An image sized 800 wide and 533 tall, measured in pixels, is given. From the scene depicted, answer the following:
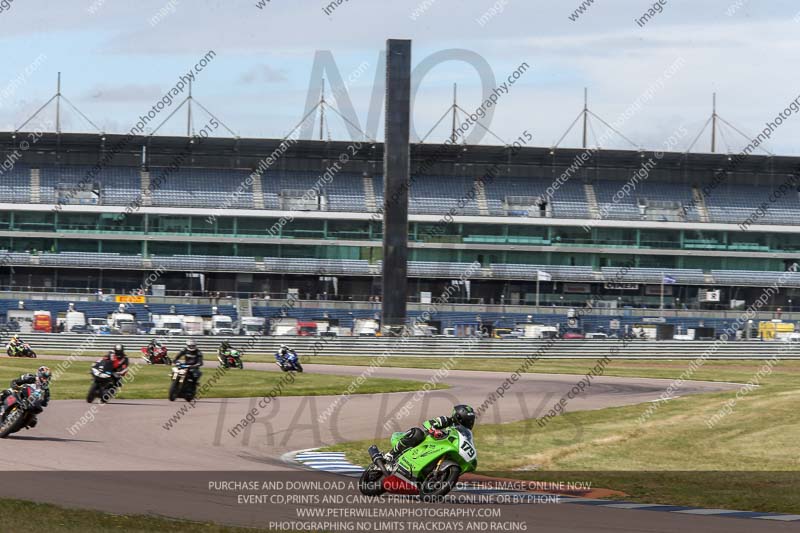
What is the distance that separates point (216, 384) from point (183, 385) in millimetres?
5889

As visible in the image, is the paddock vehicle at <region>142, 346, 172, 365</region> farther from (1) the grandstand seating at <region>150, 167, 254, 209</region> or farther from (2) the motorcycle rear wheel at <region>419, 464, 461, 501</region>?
(1) the grandstand seating at <region>150, 167, 254, 209</region>

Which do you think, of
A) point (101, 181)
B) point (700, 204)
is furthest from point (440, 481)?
point (700, 204)

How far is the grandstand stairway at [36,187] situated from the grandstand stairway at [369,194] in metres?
24.7

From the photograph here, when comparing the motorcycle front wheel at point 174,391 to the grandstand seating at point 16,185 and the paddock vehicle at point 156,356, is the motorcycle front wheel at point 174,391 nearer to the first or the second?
the paddock vehicle at point 156,356

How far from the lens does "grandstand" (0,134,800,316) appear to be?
8381 cm

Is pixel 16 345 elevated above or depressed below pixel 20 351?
above

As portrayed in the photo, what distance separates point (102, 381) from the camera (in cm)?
3012

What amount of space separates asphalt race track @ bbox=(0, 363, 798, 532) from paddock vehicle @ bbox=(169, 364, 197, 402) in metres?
0.58

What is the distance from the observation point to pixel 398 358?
57.9m

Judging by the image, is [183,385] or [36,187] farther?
[36,187]

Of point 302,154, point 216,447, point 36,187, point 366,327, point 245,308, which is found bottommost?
point 216,447

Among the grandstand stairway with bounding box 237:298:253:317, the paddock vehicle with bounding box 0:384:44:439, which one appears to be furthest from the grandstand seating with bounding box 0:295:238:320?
the paddock vehicle with bounding box 0:384:44:439

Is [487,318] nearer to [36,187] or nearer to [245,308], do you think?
[245,308]

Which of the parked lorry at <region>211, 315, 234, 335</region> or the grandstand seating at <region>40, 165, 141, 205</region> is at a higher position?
the grandstand seating at <region>40, 165, 141, 205</region>
